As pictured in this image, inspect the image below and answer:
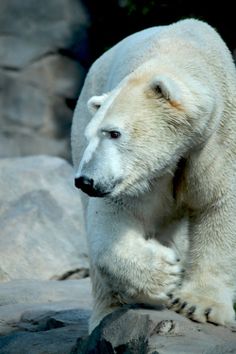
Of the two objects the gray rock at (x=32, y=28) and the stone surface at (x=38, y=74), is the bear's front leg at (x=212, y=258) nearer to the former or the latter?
the stone surface at (x=38, y=74)

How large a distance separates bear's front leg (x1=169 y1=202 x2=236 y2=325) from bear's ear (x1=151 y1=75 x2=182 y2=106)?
56cm

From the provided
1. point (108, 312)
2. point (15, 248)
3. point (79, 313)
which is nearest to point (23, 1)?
point (15, 248)

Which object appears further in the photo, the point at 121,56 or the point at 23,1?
the point at 23,1

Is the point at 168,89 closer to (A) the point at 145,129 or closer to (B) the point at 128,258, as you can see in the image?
(A) the point at 145,129

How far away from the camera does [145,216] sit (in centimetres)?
439

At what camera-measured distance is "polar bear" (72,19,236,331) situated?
13.6ft

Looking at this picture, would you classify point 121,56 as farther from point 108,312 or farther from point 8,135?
point 8,135

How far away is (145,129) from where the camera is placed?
163 inches

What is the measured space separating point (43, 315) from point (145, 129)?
1.94 m

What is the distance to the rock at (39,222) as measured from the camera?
7684 millimetres

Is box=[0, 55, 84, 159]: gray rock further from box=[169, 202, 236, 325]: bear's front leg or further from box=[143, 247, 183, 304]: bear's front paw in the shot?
box=[143, 247, 183, 304]: bear's front paw

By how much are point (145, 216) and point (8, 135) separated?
7.50 metres

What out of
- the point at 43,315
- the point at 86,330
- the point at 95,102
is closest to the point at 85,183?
the point at 95,102

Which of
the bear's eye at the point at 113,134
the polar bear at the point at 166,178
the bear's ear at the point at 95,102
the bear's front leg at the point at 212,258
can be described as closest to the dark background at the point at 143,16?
the polar bear at the point at 166,178
